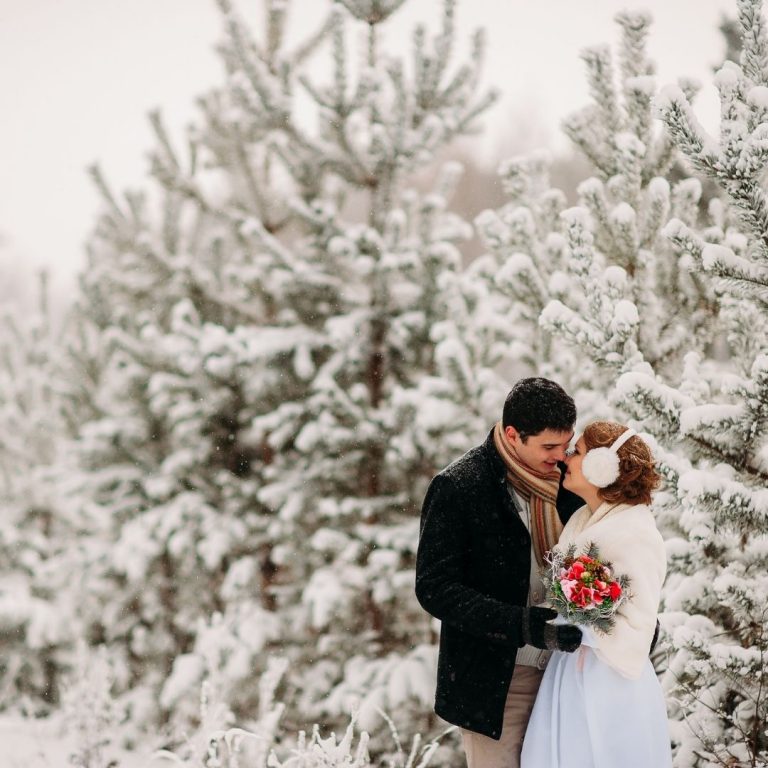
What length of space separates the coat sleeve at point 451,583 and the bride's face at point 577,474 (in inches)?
15.5

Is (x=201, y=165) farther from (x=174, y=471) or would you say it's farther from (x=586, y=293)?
(x=586, y=293)

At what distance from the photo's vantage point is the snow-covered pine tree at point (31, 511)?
8.32 meters

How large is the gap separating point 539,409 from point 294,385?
15.6 ft

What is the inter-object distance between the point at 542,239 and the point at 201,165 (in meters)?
4.25

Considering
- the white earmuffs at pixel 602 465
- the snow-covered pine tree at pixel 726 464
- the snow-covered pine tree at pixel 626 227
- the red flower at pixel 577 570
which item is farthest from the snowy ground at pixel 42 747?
the snow-covered pine tree at pixel 626 227

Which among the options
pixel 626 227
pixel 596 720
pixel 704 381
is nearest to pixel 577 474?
pixel 596 720

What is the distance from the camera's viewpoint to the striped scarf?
2.67 meters

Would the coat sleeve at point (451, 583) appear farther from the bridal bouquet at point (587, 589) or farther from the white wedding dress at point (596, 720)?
the white wedding dress at point (596, 720)

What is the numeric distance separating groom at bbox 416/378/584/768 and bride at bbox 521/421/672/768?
4.5 inches

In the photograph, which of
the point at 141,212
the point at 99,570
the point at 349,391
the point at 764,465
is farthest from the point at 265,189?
the point at 764,465

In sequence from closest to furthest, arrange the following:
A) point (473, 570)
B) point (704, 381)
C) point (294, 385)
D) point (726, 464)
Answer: point (473, 570)
point (726, 464)
point (704, 381)
point (294, 385)

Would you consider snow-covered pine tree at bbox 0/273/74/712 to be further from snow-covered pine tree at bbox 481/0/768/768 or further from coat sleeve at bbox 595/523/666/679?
coat sleeve at bbox 595/523/666/679

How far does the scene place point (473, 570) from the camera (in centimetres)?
267

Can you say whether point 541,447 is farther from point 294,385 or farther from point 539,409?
point 294,385
